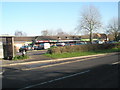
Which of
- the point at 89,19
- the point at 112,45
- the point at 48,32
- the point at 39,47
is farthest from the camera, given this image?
the point at 48,32

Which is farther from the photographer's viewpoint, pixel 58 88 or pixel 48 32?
pixel 48 32

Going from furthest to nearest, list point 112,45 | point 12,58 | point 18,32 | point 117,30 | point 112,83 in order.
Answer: point 18,32, point 117,30, point 112,45, point 12,58, point 112,83

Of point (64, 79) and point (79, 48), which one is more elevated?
point (79, 48)

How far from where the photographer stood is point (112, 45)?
37938 mm

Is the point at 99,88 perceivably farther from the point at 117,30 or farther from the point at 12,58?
the point at 117,30

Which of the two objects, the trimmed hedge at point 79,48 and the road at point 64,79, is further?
the trimmed hedge at point 79,48

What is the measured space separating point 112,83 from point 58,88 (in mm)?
2635

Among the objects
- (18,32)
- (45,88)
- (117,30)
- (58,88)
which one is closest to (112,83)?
(58,88)

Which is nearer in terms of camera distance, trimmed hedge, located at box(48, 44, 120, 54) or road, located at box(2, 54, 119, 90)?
road, located at box(2, 54, 119, 90)

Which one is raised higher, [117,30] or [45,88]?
[117,30]

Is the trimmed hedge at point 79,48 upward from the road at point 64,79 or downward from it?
upward

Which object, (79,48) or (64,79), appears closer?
(64,79)

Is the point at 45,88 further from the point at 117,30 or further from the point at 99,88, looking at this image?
the point at 117,30

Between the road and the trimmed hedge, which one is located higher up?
the trimmed hedge
